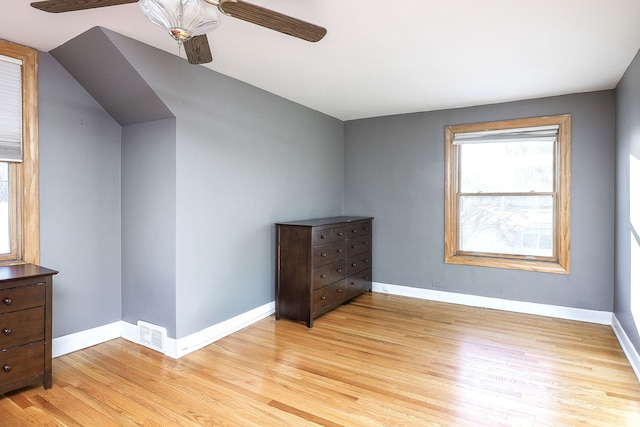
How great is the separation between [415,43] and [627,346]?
290 centimetres

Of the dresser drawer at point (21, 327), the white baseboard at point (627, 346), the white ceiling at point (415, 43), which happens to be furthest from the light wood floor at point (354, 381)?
the white ceiling at point (415, 43)

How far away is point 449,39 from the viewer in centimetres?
247

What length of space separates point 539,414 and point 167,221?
2.84 m

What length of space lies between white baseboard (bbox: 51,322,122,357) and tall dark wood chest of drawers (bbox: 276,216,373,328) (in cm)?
148

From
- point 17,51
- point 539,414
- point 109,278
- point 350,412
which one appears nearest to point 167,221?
point 109,278

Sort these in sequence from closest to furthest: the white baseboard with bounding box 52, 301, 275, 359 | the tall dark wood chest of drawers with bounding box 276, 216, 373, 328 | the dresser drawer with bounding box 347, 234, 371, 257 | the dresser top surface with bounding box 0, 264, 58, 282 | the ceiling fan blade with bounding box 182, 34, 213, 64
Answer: the ceiling fan blade with bounding box 182, 34, 213, 64 → the dresser top surface with bounding box 0, 264, 58, 282 → the white baseboard with bounding box 52, 301, 275, 359 → the tall dark wood chest of drawers with bounding box 276, 216, 373, 328 → the dresser drawer with bounding box 347, 234, 371, 257

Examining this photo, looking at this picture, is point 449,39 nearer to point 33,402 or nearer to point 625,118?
point 625,118

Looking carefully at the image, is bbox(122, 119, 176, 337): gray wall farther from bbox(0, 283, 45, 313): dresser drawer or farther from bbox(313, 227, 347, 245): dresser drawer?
bbox(313, 227, 347, 245): dresser drawer

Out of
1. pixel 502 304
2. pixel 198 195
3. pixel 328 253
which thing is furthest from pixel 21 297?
pixel 502 304

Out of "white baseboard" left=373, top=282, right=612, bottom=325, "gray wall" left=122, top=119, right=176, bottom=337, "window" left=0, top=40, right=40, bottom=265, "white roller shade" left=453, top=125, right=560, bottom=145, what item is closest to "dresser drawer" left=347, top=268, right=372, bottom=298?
"white baseboard" left=373, top=282, right=612, bottom=325

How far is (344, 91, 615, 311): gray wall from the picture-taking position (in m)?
3.63

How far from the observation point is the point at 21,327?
7.29ft

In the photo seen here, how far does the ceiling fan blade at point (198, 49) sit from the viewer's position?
1754 millimetres

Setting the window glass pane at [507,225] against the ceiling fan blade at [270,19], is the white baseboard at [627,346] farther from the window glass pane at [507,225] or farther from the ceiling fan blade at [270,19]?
the ceiling fan blade at [270,19]
